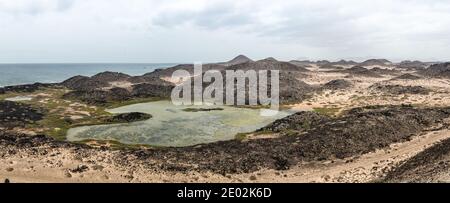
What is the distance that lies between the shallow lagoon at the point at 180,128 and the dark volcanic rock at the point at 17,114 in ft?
28.8

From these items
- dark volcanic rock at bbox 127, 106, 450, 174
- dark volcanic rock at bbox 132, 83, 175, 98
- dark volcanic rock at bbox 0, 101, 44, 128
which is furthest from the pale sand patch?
dark volcanic rock at bbox 132, 83, 175, 98

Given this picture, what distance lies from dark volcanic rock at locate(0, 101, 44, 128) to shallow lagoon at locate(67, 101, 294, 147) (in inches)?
346

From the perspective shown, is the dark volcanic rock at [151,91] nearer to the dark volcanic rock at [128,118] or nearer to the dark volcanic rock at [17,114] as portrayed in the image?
the dark volcanic rock at [17,114]

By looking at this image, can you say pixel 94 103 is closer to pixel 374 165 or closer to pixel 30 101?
pixel 30 101

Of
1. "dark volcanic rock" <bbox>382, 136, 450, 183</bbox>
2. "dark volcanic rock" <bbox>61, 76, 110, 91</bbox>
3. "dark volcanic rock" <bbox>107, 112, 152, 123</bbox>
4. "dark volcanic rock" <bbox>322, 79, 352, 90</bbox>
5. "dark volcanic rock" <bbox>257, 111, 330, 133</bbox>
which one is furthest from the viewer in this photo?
"dark volcanic rock" <bbox>61, 76, 110, 91</bbox>

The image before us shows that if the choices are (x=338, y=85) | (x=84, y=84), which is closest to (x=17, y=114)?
(x=84, y=84)

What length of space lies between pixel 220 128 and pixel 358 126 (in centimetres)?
1722

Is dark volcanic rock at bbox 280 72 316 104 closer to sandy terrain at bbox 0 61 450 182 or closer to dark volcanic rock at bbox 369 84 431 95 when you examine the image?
dark volcanic rock at bbox 369 84 431 95

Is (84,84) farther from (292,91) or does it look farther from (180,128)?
(180,128)

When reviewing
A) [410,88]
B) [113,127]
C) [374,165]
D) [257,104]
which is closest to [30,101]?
[113,127]

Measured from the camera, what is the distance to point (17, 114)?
64.4 meters

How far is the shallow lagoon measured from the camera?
50.8 meters

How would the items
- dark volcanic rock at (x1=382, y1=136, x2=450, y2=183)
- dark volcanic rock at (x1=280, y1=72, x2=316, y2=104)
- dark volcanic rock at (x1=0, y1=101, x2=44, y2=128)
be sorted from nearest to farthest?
dark volcanic rock at (x1=382, y1=136, x2=450, y2=183)
dark volcanic rock at (x1=0, y1=101, x2=44, y2=128)
dark volcanic rock at (x1=280, y1=72, x2=316, y2=104)

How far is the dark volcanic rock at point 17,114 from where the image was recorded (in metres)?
59.2
